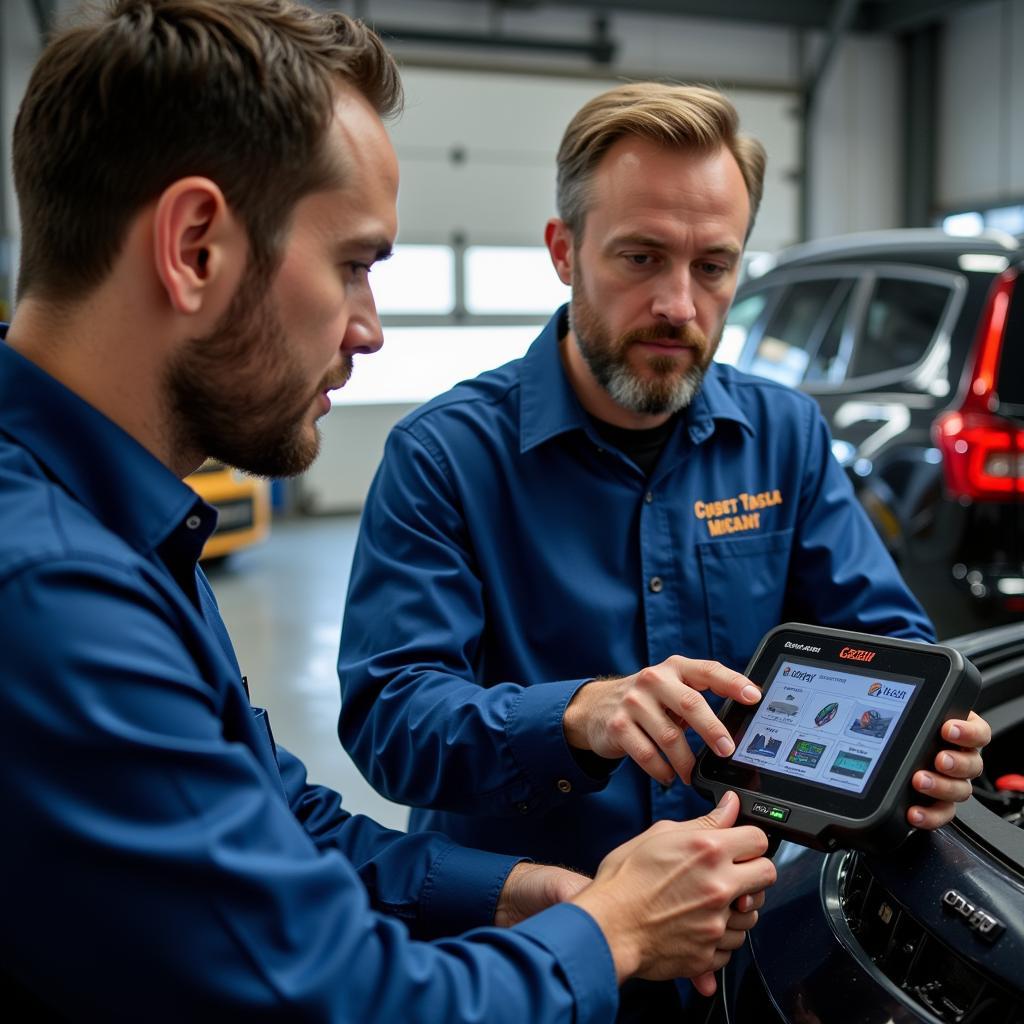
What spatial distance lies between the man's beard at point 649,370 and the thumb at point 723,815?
675 millimetres

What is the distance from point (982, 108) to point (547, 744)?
10.5m

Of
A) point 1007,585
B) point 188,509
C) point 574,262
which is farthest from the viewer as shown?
point 1007,585

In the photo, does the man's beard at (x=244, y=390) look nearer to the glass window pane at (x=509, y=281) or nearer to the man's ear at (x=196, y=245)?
the man's ear at (x=196, y=245)

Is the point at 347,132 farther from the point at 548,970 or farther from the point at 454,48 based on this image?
the point at 454,48

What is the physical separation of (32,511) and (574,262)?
45.4 inches

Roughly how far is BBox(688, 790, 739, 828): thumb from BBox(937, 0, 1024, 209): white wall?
983 cm

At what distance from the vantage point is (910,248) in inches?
154

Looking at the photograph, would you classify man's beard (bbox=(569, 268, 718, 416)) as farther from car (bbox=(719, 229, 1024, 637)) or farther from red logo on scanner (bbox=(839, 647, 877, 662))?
car (bbox=(719, 229, 1024, 637))

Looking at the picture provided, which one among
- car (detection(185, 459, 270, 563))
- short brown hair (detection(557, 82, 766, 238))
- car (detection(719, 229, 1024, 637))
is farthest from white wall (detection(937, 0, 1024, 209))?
short brown hair (detection(557, 82, 766, 238))

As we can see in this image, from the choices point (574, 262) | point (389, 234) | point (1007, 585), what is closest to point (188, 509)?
point (389, 234)

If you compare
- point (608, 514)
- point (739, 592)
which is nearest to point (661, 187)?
point (608, 514)

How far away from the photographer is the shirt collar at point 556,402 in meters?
1.67

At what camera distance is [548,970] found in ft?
2.97

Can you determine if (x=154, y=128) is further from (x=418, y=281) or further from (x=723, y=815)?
(x=418, y=281)
